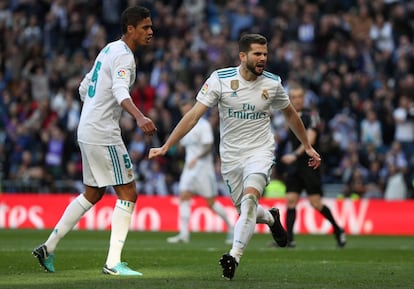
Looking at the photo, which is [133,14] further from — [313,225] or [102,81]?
[313,225]

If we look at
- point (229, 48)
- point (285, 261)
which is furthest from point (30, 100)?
point (285, 261)

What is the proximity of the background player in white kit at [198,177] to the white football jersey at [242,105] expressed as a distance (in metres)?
8.13

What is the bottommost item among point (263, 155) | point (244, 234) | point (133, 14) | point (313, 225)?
point (313, 225)

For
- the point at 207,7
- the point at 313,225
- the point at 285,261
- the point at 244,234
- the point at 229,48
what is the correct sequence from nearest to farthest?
the point at 244,234 < the point at 285,261 < the point at 313,225 < the point at 229,48 < the point at 207,7

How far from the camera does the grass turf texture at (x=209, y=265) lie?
1062 centimetres

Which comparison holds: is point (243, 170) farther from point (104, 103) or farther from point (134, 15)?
point (134, 15)

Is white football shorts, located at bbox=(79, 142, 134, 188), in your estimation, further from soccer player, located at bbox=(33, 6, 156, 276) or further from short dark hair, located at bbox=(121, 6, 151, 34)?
short dark hair, located at bbox=(121, 6, 151, 34)

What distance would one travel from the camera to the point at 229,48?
2906 centimetres

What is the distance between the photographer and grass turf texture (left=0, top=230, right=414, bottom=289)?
10625mm

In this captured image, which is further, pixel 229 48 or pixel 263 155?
pixel 229 48

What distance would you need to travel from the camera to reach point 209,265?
517 inches

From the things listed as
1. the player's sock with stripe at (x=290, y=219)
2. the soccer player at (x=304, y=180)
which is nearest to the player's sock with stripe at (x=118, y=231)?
the soccer player at (x=304, y=180)

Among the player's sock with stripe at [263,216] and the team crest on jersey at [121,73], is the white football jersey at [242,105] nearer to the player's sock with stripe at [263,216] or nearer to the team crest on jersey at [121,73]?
the player's sock with stripe at [263,216]

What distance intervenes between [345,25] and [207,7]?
470 cm
